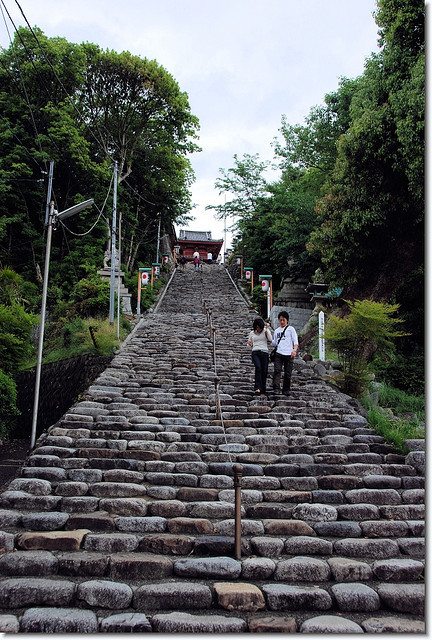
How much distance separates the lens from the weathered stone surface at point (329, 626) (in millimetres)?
3195

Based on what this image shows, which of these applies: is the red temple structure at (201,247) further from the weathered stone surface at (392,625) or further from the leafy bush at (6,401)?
the weathered stone surface at (392,625)

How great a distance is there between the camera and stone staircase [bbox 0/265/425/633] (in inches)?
136

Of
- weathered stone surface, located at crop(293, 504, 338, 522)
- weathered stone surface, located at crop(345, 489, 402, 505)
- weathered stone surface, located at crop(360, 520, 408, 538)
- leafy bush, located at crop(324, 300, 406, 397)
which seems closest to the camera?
weathered stone surface, located at crop(360, 520, 408, 538)

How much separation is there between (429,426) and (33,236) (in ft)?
66.4

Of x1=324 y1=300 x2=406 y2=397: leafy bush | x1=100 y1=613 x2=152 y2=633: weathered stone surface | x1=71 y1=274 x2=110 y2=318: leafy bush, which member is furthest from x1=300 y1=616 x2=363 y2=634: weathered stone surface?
x1=71 y1=274 x2=110 y2=318: leafy bush

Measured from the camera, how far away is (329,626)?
322 cm

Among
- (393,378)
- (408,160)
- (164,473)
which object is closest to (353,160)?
(408,160)

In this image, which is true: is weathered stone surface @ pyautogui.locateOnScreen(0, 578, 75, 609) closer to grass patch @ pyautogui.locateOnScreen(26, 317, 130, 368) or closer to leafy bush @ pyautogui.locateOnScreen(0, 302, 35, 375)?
grass patch @ pyautogui.locateOnScreen(26, 317, 130, 368)

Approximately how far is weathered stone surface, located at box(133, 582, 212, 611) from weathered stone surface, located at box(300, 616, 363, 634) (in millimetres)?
748

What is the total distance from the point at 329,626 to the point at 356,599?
1.36ft

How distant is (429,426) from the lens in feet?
16.4

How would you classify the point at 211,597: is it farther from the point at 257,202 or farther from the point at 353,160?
the point at 257,202

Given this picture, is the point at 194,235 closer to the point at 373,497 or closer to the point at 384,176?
the point at 384,176

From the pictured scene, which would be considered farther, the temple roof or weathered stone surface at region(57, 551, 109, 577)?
the temple roof
